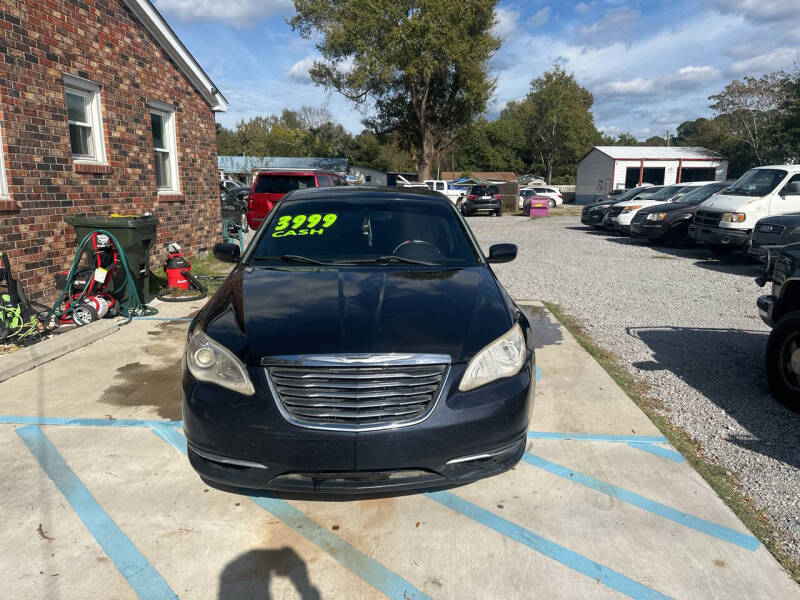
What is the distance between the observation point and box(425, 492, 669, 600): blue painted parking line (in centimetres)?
235

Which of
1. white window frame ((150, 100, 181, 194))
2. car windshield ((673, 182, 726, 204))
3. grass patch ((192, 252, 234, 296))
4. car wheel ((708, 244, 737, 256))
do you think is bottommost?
grass patch ((192, 252, 234, 296))

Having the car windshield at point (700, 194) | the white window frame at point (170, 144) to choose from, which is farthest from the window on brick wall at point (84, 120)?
the car windshield at point (700, 194)

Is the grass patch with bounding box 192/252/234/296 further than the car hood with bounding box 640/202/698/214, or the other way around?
the car hood with bounding box 640/202/698/214

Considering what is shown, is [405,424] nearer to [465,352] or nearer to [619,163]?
[465,352]

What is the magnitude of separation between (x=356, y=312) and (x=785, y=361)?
137 inches

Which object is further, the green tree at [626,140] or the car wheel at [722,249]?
the green tree at [626,140]

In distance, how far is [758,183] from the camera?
11852 millimetres

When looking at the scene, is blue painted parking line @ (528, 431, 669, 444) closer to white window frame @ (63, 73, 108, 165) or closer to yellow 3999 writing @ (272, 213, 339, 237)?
yellow 3999 writing @ (272, 213, 339, 237)

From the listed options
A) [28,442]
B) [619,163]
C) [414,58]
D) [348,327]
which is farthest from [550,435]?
[619,163]

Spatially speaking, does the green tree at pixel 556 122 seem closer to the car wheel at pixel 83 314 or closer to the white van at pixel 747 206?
the white van at pixel 747 206

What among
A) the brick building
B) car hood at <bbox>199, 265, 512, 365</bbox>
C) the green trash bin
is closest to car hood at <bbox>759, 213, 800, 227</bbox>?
car hood at <bbox>199, 265, 512, 365</bbox>

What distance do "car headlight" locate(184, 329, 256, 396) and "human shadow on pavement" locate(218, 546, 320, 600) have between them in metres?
0.76

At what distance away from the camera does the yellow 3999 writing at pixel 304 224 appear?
4062mm

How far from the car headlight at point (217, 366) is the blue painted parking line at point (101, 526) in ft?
2.78
